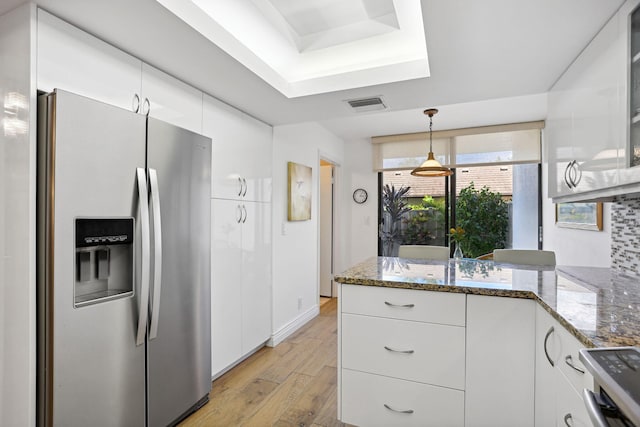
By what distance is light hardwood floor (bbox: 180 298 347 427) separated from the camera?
6.81 ft

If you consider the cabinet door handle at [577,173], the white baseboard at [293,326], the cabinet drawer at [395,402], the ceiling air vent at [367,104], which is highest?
the ceiling air vent at [367,104]

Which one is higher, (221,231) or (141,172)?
(141,172)

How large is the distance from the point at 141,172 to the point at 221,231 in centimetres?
92

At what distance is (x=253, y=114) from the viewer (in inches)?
113

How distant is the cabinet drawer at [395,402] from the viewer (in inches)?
65.0

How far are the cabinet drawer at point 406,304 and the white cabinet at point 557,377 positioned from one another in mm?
338

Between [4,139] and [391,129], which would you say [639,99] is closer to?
[4,139]

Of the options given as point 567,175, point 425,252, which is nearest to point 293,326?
point 425,252

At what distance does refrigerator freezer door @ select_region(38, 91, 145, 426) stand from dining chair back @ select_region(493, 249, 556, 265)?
2.43 meters

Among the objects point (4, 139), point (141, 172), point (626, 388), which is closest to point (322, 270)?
point (141, 172)

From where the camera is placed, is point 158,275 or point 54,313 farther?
point 158,275

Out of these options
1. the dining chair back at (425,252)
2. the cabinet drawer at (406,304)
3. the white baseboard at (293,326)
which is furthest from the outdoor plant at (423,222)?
the cabinet drawer at (406,304)

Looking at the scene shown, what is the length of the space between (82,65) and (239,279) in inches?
69.3

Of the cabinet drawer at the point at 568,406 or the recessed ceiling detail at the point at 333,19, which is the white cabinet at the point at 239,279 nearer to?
the recessed ceiling detail at the point at 333,19
